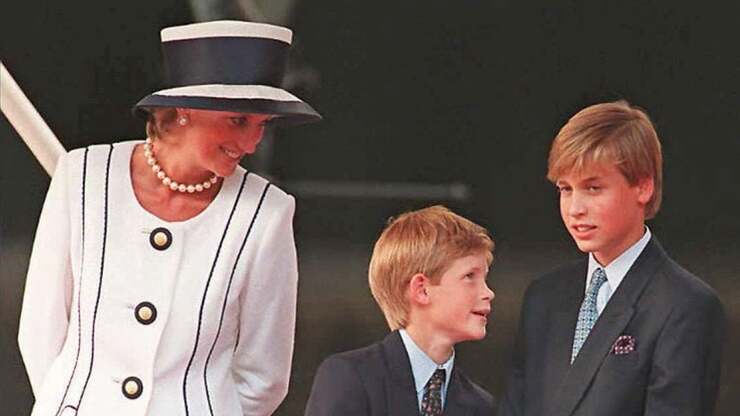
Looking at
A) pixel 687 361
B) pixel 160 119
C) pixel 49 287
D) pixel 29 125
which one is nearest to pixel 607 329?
pixel 687 361

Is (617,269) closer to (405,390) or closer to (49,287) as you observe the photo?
(405,390)

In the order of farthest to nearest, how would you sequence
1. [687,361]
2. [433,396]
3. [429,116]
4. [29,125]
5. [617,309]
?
[429,116]
[29,125]
[433,396]
[617,309]
[687,361]

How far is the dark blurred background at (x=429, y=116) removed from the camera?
11.9 ft

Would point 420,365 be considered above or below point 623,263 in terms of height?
below

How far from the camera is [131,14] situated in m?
3.83

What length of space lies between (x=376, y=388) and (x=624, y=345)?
41cm

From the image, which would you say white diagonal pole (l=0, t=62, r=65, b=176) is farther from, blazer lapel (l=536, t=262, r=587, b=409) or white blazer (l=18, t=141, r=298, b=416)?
blazer lapel (l=536, t=262, r=587, b=409)

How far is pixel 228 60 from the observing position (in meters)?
2.95

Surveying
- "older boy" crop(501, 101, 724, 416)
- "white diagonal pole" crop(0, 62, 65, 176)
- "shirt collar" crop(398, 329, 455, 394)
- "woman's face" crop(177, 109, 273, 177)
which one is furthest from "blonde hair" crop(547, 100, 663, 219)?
"white diagonal pole" crop(0, 62, 65, 176)

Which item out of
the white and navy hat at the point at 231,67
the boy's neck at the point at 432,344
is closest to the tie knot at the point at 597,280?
the boy's neck at the point at 432,344

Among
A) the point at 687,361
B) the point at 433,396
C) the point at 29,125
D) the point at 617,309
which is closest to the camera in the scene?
the point at 687,361

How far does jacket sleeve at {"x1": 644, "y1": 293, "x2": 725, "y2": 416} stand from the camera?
108 inches

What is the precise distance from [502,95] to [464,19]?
6.8 inches

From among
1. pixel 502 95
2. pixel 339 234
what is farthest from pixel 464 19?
pixel 339 234
